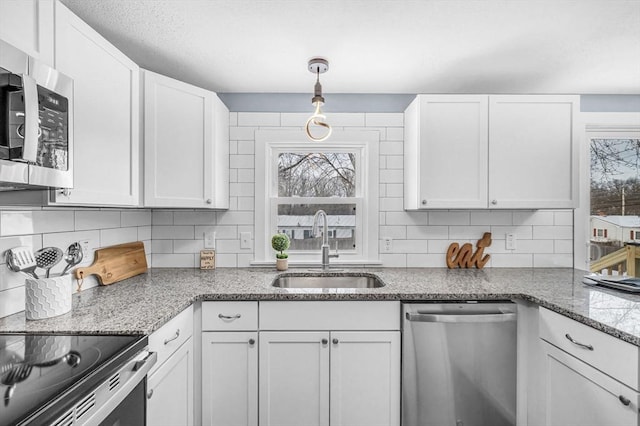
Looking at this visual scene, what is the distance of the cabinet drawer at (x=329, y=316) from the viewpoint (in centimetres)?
178

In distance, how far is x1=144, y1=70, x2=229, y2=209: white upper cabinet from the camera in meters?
1.89

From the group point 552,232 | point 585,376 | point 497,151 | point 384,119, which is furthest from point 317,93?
point 552,232

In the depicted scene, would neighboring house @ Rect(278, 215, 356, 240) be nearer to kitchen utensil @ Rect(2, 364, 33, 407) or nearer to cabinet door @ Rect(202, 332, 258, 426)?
cabinet door @ Rect(202, 332, 258, 426)

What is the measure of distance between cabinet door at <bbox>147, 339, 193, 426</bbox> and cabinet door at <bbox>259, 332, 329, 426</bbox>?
0.35m

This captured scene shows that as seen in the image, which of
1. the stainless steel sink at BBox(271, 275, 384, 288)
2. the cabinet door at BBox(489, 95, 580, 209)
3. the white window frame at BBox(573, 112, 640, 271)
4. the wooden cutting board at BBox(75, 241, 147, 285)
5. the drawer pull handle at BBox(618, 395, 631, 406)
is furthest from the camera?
the white window frame at BBox(573, 112, 640, 271)

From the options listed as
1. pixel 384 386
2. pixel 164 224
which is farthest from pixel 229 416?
pixel 164 224

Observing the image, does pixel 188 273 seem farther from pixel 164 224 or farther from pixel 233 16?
pixel 233 16

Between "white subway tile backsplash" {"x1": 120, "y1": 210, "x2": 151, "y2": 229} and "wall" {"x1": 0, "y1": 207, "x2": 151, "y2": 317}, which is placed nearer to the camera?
"wall" {"x1": 0, "y1": 207, "x2": 151, "y2": 317}

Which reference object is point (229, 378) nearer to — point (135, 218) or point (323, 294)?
point (323, 294)

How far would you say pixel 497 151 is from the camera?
2.15 metres

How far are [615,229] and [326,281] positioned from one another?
6.86 ft

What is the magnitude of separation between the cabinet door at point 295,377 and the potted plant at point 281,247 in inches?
26.3

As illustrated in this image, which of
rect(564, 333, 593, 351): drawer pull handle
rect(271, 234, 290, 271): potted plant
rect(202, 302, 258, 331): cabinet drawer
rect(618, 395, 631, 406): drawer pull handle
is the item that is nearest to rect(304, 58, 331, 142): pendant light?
rect(271, 234, 290, 271): potted plant

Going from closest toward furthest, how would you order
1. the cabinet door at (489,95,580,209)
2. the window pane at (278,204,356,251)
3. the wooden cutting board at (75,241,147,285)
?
the wooden cutting board at (75,241,147,285) → the cabinet door at (489,95,580,209) → the window pane at (278,204,356,251)
